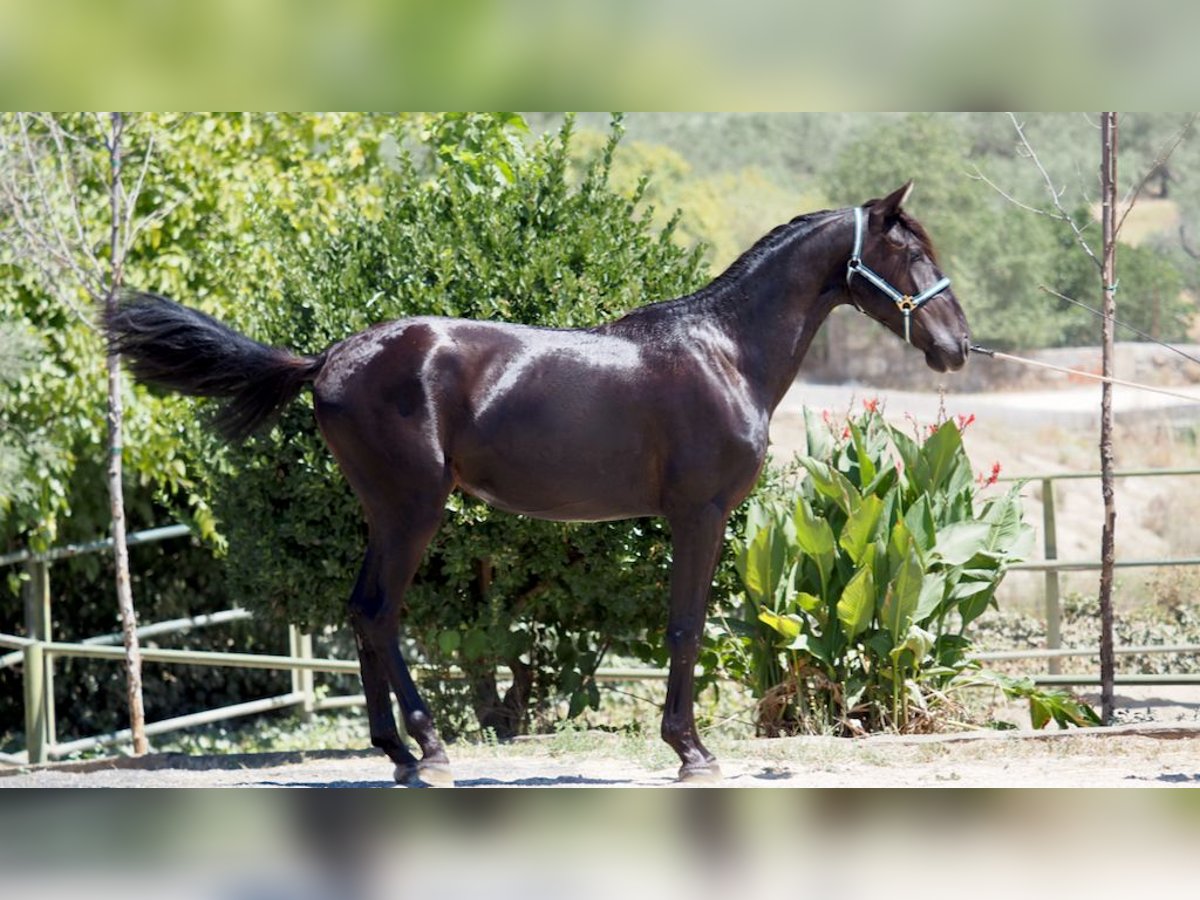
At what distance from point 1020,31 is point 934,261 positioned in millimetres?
1805

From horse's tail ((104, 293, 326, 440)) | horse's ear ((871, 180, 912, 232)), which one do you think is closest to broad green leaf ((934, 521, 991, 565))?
horse's ear ((871, 180, 912, 232))

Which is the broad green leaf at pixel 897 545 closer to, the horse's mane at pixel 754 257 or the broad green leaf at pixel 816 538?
the broad green leaf at pixel 816 538

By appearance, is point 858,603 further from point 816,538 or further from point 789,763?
point 789,763

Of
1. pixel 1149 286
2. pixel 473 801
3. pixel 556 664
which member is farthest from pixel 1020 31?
pixel 1149 286

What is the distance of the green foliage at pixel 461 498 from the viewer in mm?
7113

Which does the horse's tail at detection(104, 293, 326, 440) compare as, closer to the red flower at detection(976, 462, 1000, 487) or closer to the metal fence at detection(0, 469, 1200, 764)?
the metal fence at detection(0, 469, 1200, 764)

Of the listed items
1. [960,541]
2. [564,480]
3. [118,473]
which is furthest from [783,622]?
[118,473]

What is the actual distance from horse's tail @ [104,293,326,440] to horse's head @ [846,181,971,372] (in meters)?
1.99

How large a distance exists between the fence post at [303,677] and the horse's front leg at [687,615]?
490 centimetres

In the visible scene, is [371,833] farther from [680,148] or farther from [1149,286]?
[680,148]

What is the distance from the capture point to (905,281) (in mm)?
5516

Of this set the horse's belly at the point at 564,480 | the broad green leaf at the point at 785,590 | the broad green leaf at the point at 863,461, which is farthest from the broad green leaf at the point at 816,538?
the horse's belly at the point at 564,480

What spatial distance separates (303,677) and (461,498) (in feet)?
13.5

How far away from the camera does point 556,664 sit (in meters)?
7.88
